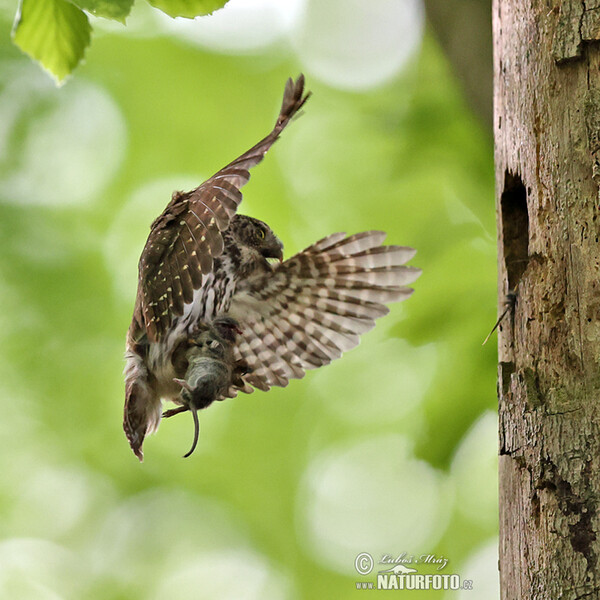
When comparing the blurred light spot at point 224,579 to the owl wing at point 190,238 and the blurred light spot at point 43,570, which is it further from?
the owl wing at point 190,238

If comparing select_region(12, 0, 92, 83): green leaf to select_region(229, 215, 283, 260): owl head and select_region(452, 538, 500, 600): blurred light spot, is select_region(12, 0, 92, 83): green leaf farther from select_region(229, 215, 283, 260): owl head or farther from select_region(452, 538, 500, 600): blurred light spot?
select_region(452, 538, 500, 600): blurred light spot

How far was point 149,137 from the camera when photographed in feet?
17.5

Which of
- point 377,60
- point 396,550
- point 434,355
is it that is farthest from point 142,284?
point 377,60

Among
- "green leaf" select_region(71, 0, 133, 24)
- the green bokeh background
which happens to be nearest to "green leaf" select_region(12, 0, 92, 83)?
"green leaf" select_region(71, 0, 133, 24)

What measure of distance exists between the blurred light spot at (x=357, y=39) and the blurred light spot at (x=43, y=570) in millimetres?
4180

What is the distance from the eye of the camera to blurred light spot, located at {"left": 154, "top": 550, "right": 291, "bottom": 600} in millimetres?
4848

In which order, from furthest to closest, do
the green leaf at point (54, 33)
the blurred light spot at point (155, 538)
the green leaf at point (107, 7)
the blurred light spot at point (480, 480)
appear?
the blurred light spot at point (155, 538)
the blurred light spot at point (480, 480)
the green leaf at point (54, 33)
the green leaf at point (107, 7)

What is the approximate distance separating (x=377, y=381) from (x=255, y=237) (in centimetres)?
249

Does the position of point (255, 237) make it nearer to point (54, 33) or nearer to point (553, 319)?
point (553, 319)

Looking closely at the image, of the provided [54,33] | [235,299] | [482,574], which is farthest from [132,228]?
[54,33]

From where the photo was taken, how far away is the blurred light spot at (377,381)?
417cm

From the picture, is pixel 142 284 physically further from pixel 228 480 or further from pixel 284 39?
pixel 284 39

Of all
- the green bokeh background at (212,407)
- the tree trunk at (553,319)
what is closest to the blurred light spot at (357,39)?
the green bokeh background at (212,407)

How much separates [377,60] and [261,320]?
9.72ft
